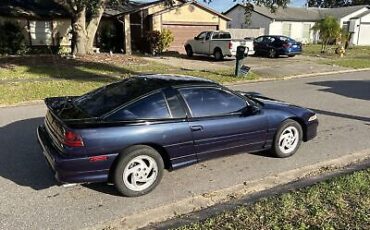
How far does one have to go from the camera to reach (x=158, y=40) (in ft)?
Result: 73.9

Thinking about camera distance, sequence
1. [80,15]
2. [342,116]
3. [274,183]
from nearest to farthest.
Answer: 1. [274,183]
2. [342,116]
3. [80,15]

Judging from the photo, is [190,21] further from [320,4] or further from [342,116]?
[320,4]

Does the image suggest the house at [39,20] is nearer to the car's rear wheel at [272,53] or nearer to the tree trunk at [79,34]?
the tree trunk at [79,34]

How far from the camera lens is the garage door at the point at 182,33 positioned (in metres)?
24.6

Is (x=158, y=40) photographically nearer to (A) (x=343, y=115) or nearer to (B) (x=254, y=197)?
(A) (x=343, y=115)

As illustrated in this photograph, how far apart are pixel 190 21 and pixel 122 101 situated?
21133mm

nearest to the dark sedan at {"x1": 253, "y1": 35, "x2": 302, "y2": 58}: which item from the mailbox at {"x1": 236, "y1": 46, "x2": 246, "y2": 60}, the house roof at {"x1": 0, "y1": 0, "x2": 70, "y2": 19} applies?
the mailbox at {"x1": 236, "y1": 46, "x2": 246, "y2": 60}

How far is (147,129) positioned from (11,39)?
19263 millimetres

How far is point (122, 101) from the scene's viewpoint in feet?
14.9

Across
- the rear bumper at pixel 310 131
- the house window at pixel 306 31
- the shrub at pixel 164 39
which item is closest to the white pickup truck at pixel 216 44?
the shrub at pixel 164 39

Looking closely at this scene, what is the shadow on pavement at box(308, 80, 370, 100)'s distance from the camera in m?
11.2

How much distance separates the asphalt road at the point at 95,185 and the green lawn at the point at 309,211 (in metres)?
0.79

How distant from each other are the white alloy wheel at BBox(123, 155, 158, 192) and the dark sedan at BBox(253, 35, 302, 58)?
20.2m

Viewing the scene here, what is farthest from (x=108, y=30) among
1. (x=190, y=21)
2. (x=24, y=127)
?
(x=24, y=127)
